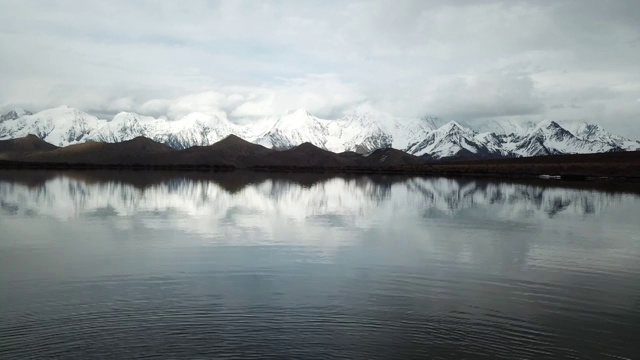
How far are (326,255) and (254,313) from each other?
10624mm

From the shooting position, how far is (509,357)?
14109mm

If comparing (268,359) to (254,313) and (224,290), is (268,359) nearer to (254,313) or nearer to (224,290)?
(254,313)

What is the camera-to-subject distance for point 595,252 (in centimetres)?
3088

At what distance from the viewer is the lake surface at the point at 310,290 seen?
48.0 ft

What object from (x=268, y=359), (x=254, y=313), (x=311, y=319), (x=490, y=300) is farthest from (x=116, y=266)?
(x=490, y=300)

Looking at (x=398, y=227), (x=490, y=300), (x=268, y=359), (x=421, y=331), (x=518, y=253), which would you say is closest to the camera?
(x=268, y=359)

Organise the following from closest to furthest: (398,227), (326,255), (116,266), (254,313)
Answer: (254,313), (116,266), (326,255), (398,227)

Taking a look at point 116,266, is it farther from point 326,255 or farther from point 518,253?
point 518,253

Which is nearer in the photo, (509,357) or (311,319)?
(509,357)

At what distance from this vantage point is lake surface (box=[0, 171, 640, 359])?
576 inches

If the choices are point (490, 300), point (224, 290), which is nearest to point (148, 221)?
point (224, 290)

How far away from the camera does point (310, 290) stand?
20078 mm

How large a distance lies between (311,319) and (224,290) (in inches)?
175

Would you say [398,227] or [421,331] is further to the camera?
[398,227]
